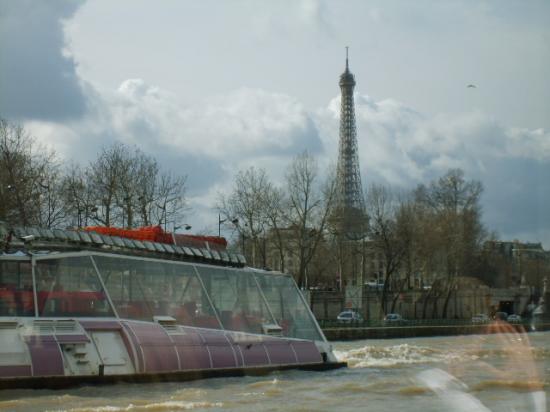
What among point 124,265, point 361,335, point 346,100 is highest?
point 346,100

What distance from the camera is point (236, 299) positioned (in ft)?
78.3

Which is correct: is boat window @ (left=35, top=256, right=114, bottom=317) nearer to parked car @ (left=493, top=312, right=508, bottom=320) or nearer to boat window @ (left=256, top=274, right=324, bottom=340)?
boat window @ (left=256, top=274, right=324, bottom=340)

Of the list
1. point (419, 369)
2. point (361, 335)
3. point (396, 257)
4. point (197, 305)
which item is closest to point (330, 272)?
point (396, 257)

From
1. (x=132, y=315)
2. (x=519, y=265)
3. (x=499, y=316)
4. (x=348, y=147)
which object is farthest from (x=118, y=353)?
(x=348, y=147)

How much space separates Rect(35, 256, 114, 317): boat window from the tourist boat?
2cm

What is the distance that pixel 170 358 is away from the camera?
798 inches

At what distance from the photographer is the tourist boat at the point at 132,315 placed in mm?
18219

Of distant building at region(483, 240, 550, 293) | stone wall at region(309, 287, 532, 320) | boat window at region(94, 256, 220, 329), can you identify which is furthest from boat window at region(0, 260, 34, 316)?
distant building at region(483, 240, 550, 293)

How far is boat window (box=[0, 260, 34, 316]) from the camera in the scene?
18234mm

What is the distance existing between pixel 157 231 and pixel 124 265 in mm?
2957

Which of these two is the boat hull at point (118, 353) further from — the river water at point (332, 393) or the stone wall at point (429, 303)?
the stone wall at point (429, 303)

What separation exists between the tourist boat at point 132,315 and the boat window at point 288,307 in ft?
0.13

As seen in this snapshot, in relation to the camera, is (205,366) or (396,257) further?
(396,257)

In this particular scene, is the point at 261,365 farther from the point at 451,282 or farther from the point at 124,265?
the point at 451,282
